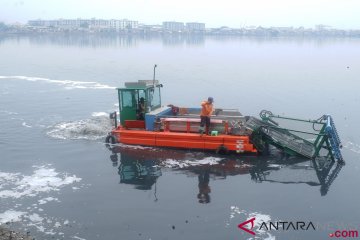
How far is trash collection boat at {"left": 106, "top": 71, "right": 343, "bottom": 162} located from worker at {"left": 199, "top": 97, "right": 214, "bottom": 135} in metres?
0.31

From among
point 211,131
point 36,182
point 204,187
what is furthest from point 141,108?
point 36,182

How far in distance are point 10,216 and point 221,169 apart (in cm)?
774

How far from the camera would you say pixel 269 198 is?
12.8 m

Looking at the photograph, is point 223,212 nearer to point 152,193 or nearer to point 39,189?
point 152,193

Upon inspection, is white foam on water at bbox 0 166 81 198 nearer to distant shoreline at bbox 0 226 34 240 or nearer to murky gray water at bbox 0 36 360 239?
murky gray water at bbox 0 36 360 239

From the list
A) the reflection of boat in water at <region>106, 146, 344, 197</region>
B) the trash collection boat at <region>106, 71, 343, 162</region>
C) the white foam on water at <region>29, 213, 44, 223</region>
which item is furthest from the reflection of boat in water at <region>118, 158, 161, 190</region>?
the white foam on water at <region>29, 213, 44, 223</region>

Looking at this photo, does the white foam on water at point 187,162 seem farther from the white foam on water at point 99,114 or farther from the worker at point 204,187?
the white foam on water at point 99,114

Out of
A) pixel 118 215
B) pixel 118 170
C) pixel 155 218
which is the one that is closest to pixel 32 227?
pixel 118 215

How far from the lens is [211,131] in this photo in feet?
54.9

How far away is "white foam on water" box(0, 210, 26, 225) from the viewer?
36.4 ft

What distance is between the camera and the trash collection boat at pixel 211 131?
1608 centimetres

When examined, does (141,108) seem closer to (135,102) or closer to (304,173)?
(135,102)

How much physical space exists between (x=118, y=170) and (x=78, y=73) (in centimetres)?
3287

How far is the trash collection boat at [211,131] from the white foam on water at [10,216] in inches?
273
